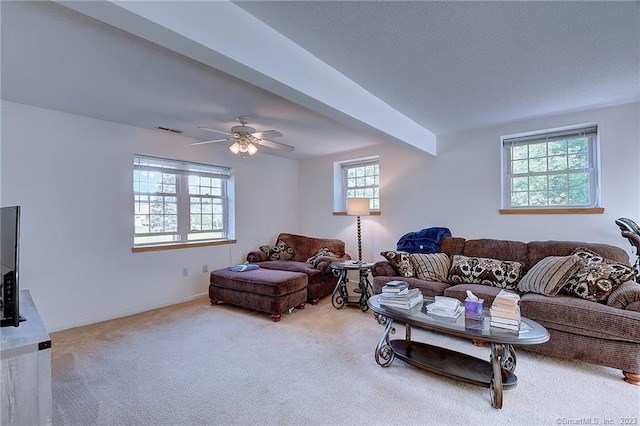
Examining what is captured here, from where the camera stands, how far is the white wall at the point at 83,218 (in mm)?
3105

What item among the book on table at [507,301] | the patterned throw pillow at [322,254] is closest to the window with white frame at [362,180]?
the patterned throw pillow at [322,254]

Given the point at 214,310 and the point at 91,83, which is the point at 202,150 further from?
the point at 214,310


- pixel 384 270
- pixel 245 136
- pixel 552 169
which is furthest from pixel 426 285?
pixel 245 136

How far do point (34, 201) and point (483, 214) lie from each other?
517 cm

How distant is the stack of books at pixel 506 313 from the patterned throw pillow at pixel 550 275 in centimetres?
97

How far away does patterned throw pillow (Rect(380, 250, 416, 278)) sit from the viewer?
11.5ft

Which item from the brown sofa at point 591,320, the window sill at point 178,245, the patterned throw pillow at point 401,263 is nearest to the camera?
the brown sofa at point 591,320

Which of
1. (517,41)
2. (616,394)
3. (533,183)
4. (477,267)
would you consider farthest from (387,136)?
(616,394)

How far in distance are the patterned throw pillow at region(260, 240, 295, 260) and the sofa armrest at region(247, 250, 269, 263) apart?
0.09 m

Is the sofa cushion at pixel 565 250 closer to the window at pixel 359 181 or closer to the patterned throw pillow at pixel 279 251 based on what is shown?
the window at pixel 359 181

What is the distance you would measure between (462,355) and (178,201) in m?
3.99

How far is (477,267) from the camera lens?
128 inches

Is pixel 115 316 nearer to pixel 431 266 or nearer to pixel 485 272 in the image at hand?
pixel 431 266

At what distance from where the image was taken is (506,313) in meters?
1.99
